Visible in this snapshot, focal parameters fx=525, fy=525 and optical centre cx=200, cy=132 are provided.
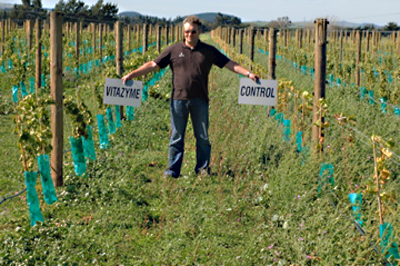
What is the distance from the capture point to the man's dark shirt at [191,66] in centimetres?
607

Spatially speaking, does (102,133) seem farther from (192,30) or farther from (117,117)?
(192,30)

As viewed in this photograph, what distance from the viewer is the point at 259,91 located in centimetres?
616

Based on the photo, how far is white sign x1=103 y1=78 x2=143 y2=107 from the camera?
6090 mm

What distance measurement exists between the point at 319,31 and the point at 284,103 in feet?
8.28

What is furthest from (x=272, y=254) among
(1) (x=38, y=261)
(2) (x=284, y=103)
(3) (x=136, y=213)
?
(2) (x=284, y=103)

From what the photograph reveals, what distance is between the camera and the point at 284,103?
8430 millimetres

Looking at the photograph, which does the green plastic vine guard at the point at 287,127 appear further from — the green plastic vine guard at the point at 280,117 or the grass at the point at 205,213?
the green plastic vine guard at the point at 280,117

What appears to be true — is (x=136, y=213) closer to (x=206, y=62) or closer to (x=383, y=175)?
(x=206, y=62)

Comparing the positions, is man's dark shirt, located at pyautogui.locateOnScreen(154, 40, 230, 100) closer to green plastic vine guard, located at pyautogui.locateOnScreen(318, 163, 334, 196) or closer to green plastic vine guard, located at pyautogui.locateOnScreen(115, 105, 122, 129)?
green plastic vine guard, located at pyautogui.locateOnScreen(318, 163, 334, 196)

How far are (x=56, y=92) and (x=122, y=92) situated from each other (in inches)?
29.3

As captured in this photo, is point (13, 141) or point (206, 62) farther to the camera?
point (13, 141)

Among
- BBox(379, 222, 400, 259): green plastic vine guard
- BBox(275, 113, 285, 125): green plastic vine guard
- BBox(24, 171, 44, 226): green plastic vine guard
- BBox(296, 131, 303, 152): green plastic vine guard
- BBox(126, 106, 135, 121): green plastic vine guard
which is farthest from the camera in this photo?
BBox(126, 106, 135, 121): green plastic vine guard

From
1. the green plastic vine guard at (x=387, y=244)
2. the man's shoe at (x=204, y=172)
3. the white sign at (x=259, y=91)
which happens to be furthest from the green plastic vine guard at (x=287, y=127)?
the green plastic vine guard at (x=387, y=244)

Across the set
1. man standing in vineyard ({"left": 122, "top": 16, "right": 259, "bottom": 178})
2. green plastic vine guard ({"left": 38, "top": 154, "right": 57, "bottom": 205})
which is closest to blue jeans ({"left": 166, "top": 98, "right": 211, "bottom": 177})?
man standing in vineyard ({"left": 122, "top": 16, "right": 259, "bottom": 178})
